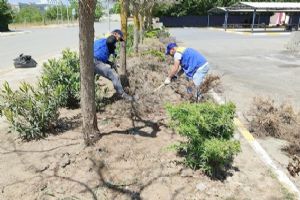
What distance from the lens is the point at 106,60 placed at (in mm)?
6758

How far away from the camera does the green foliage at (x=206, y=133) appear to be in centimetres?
384

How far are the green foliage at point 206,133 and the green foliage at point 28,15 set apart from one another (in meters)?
66.5

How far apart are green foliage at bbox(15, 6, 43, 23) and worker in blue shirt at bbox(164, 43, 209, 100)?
63.9m

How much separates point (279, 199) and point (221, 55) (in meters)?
13.7

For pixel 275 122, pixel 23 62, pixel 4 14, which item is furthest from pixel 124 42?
pixel 4 14

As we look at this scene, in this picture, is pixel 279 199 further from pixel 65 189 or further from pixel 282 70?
pixel 282 70

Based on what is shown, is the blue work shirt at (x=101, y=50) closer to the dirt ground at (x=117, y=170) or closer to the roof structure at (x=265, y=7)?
the dirt ground at (x=117, y=170)

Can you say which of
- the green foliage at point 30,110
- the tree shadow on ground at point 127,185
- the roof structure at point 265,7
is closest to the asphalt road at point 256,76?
the tree shadow on ground at point 127,185

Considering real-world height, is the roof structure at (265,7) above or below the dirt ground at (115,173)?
above

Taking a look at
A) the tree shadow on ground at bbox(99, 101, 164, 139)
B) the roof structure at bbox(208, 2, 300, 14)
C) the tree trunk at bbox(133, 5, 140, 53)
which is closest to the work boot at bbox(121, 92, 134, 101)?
the tree shadow on ground at bbox(99, 101, 164, 139)

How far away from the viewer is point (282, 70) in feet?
41.0

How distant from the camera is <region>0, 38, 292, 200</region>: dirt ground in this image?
379cm

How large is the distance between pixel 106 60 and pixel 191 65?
1.69 m

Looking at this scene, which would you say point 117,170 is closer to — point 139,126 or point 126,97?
point 139,126
